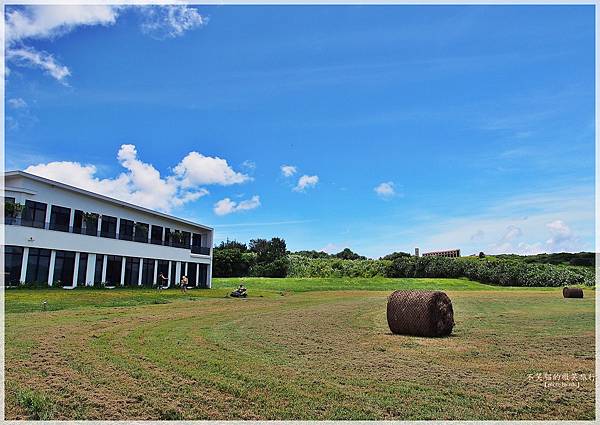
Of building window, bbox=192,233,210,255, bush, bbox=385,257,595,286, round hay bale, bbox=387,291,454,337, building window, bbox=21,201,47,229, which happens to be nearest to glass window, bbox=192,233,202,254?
building window, bbox=192,233,210,255

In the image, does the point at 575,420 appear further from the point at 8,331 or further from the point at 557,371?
the point at 8,331

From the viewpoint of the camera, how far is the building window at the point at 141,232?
4112 centimetres

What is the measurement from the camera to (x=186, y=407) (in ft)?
19.2

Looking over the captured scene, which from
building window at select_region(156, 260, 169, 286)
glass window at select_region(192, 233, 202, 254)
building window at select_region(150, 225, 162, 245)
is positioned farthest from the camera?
glass window at select_region(192, 233, 202, 254)

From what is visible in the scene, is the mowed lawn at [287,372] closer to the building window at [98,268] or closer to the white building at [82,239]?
the white building at [82,239]

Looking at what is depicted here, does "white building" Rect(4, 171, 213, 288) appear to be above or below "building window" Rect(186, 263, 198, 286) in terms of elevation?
above

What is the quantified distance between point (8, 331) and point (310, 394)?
28.7 feet

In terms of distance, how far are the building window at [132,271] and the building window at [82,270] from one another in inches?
171

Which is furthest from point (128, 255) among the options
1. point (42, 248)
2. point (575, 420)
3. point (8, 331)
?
point (575, 420)

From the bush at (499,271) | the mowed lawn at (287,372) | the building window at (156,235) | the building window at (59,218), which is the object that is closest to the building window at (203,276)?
the building window at (156,235)

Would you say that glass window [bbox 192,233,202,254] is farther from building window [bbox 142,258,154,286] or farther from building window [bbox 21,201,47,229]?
building window [bbox 21,201,47,229]

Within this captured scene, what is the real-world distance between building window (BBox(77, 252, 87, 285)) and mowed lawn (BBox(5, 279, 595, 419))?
2239cm

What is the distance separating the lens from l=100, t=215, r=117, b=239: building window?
122ft

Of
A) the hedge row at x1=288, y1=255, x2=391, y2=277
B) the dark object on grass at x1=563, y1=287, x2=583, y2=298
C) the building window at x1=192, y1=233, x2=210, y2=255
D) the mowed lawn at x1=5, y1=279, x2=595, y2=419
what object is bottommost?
the mowed lawn at x1=5, y1=279, x2=595, y2=419
